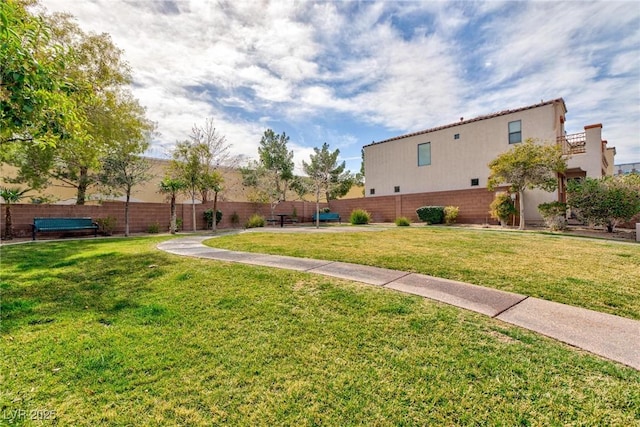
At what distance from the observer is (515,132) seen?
17016 mm

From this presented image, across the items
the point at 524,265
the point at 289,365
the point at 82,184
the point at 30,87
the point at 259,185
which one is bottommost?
the point at 289,365

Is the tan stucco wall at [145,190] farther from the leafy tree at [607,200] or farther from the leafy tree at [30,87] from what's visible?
the leafy tree at [607,200]

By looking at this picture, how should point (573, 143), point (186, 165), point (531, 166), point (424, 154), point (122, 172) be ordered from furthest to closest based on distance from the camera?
point (424, 154) → point (573, 143) → point (186, 165) → point (122, 172) → point (531, 166)

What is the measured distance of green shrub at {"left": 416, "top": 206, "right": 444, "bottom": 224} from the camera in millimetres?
16328

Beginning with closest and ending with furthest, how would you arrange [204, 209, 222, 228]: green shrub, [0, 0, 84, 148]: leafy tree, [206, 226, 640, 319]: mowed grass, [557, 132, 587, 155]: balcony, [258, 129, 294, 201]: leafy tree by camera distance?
[0, 0, 84, 148]: leafy tree, [206, 226, 640, 319]: mowed grass, [557, 132, 587, 155]: balcony, [204, 209, 222, 228]: green shrub, [258, 129, 294, 201]: leafy tree

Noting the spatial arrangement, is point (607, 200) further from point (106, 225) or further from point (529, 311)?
point (106, 225)

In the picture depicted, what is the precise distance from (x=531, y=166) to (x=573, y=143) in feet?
22.6

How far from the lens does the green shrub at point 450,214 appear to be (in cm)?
1590

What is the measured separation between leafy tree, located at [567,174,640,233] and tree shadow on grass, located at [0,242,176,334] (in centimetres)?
1577

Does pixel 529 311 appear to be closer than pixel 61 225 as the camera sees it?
Yes

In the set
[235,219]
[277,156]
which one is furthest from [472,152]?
[235,219]

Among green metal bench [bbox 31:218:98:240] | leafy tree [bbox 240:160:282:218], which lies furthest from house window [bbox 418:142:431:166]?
green metal bench [bbox 31:218:98:240]

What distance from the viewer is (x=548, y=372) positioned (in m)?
2.07

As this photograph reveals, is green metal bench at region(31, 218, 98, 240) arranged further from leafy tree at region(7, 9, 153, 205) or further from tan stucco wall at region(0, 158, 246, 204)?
leafy tree at region(7, 9, 153, 205)
